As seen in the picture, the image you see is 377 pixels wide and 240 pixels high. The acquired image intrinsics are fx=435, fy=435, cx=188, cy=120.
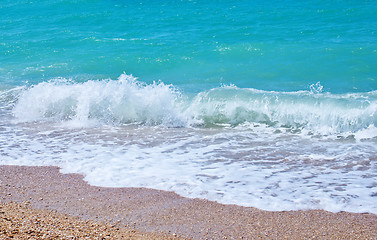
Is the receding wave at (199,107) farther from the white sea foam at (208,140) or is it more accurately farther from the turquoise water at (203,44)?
the turquoise water at (203,44)

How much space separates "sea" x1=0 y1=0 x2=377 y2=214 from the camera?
606 centimetres

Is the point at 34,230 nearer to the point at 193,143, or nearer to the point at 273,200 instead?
the point at 273,200

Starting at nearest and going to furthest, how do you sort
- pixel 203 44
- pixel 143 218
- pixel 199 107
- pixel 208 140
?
pixel 143 218, pixel 208 140, pixel 199 107, pixel 203 44

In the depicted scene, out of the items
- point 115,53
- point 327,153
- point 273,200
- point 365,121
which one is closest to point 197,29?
point 115,53

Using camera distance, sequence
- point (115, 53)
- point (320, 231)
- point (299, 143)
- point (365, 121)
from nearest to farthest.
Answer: point (320, 231), point (299, 143), point (365, 121), point (115, 53)

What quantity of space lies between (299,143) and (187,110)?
2.69m

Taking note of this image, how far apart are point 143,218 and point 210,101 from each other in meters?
Answer: 5.10

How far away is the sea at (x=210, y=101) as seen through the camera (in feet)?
19.9

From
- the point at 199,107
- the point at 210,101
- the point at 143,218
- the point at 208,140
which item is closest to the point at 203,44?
the point at 210,101

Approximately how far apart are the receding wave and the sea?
3cm

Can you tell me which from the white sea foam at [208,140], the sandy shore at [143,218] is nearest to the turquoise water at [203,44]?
the white sea foam at [208,140]

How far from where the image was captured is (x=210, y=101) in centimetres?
961

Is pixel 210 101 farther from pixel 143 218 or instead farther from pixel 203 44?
pixel 143 218

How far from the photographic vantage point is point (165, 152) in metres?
7.18
